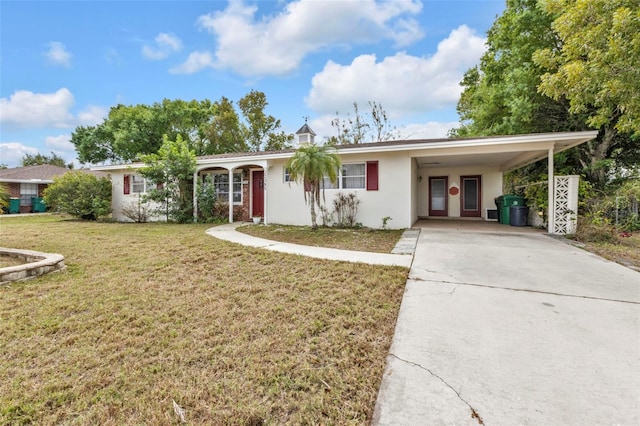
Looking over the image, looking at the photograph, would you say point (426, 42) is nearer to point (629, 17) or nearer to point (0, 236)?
point (629, 17)

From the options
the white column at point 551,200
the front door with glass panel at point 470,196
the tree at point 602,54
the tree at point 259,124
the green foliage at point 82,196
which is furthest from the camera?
the tree at point 259,124

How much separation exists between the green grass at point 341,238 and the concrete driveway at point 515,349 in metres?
2.15

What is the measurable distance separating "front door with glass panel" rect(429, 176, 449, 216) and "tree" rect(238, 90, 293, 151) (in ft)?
48.4

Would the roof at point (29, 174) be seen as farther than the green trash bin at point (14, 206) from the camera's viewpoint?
Yes

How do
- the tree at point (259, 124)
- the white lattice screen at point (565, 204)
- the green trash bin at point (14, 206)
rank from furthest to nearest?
the tree at point (259, 124)
the green trash bin at point (14, 206)
the white lattice screen at point (565, 204)

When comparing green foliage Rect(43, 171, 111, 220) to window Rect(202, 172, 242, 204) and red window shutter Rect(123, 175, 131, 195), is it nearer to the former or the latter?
red window shutter Rect(123, 175, 131, 195)

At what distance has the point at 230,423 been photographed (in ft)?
5.22

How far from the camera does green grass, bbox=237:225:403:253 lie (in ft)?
20.9

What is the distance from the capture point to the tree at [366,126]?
19.4 metres

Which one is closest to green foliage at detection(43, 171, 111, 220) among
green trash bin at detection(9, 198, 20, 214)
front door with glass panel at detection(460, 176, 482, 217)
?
green trash bin at detection(9, 198, 20, 214)

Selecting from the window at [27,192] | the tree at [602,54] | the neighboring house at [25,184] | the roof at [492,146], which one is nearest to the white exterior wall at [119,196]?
the neighboring house at [25,184]

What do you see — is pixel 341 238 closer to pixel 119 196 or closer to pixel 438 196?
pixel 438 196

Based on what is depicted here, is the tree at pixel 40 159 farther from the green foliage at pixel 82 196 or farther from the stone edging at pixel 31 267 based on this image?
the stone edging at pixel 31 267

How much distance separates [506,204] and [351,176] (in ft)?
18.9
